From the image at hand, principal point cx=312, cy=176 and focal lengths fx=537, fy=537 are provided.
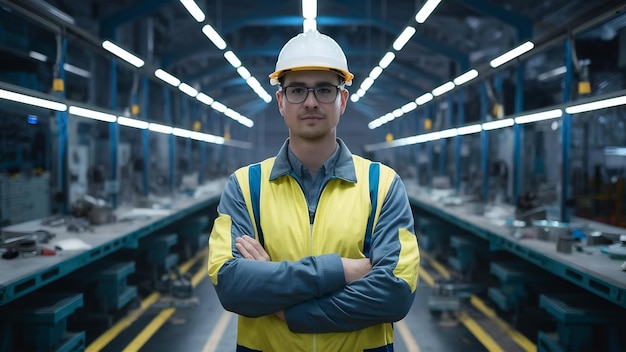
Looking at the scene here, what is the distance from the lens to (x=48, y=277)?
12.8ft

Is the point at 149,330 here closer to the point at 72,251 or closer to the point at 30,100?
the point at 72,251

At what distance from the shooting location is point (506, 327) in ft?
19.7

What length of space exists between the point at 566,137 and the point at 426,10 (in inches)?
84.0

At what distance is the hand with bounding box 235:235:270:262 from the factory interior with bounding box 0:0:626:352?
207 cm

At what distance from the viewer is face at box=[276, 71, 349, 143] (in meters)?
1.98

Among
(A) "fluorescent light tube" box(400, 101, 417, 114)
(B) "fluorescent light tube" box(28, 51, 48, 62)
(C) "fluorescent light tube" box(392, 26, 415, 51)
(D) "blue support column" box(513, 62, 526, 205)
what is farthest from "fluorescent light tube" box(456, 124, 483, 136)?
(B) "fluorescent light tube" box(28, 51, 48, 62)

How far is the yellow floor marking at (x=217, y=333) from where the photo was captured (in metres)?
5.32

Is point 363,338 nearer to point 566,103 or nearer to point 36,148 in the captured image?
point 566,103

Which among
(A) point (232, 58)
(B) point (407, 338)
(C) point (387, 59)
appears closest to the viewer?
(B) point (407, 338)

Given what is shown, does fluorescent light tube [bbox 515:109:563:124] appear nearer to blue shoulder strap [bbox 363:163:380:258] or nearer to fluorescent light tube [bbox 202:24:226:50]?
fluorescent light tube [bbox 202:24:226:50]

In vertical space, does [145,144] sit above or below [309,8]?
below

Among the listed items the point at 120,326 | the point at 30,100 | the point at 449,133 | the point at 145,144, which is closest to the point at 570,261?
the point at 120,326

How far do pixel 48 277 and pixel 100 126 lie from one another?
9.81 metres

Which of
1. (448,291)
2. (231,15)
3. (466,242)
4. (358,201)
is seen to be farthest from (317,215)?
(231,15)
